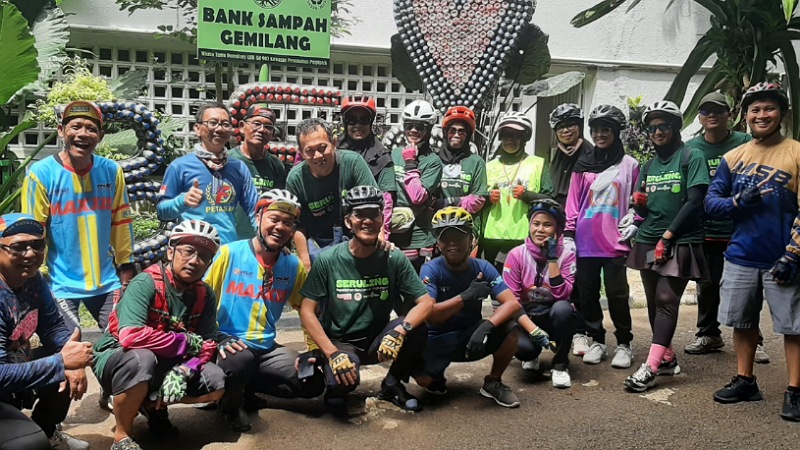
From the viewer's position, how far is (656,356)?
5.00 meters

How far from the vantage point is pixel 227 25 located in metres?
6.73

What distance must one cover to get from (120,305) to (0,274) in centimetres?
59

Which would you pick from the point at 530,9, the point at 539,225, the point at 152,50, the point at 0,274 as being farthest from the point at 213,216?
the point at 152,50

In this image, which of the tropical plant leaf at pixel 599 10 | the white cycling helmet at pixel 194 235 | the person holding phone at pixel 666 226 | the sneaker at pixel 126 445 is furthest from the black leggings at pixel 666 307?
the tropical plant leaf at pixel 599 10

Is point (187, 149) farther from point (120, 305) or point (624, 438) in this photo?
point (624, 438)

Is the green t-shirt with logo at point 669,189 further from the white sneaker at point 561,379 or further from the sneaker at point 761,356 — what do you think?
the sneaker at point 761,356

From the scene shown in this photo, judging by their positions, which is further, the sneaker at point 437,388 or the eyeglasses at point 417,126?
the eyeglasses at point 417,126

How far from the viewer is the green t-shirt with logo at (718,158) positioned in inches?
216

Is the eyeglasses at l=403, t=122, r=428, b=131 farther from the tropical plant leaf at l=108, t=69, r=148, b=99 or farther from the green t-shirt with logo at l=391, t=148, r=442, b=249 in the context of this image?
the tropical plant leaf at l=108, t=69, r=148, b=99

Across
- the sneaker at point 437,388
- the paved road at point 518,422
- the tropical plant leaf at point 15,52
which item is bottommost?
the paved road at point 518,422

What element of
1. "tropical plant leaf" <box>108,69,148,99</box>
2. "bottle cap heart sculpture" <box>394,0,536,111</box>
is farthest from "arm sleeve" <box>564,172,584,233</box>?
"tropical plant leaf" <box>108,69,148,99</box>

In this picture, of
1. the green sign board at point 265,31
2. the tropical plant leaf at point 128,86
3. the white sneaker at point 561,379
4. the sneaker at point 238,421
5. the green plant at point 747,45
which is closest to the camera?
the sneaker at point 238,421

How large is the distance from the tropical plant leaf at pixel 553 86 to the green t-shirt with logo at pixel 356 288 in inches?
202

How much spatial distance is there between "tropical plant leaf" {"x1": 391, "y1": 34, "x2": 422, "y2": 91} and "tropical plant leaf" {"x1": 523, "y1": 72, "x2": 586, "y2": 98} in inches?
66.3
